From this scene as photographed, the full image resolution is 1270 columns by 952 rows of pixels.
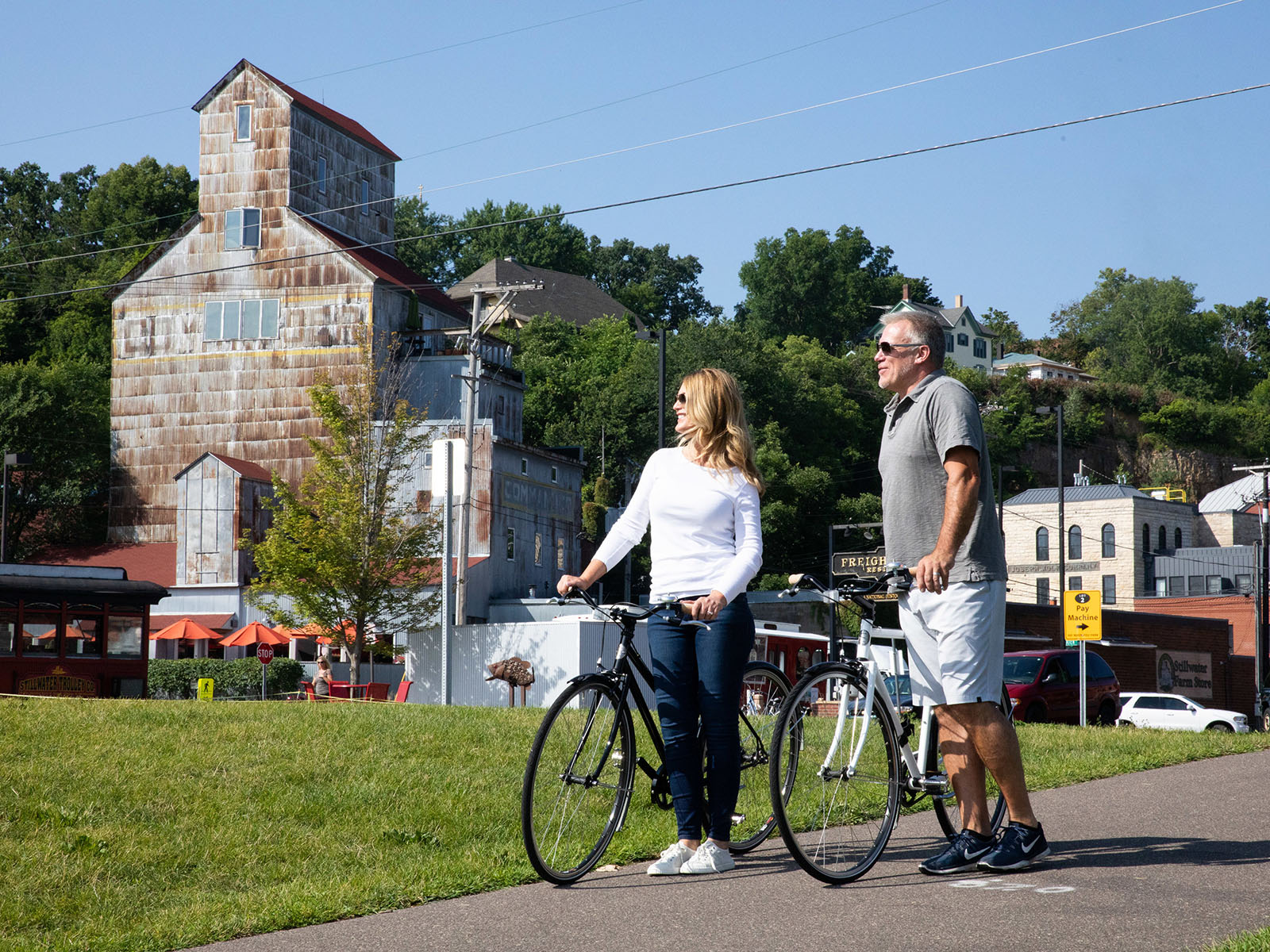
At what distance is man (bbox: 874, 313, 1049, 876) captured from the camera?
18.6 feet

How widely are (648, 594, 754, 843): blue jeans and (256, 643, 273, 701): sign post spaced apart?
100 feet

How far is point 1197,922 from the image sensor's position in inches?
184

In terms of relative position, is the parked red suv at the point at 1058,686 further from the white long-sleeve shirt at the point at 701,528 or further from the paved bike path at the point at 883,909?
the white long-sleeve shirt at the point at 701,528

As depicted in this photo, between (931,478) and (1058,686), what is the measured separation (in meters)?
19.4

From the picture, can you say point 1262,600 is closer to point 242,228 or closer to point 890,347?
point 242,228

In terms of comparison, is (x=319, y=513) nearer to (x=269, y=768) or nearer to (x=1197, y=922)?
(x=269, y=768)

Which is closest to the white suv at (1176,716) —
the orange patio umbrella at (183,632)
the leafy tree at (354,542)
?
the leafy tree at (354,542)

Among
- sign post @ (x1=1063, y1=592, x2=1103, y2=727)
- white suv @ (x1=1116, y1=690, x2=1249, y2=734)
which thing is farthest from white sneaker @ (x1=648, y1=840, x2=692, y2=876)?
white suv @ (x1=1116, y1=690, x2=1249, y2=734)

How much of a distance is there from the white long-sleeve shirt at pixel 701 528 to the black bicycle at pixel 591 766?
16 cm

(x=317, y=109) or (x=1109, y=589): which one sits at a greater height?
(x=317, y=109)

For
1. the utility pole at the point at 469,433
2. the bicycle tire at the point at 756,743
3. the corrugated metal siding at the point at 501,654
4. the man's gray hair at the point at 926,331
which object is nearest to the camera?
the man's gray hair at the point at 926,331

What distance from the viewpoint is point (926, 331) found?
616 centimetres

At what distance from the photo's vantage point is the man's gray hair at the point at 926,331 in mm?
6082

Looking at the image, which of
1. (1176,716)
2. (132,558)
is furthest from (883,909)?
(132,558)
